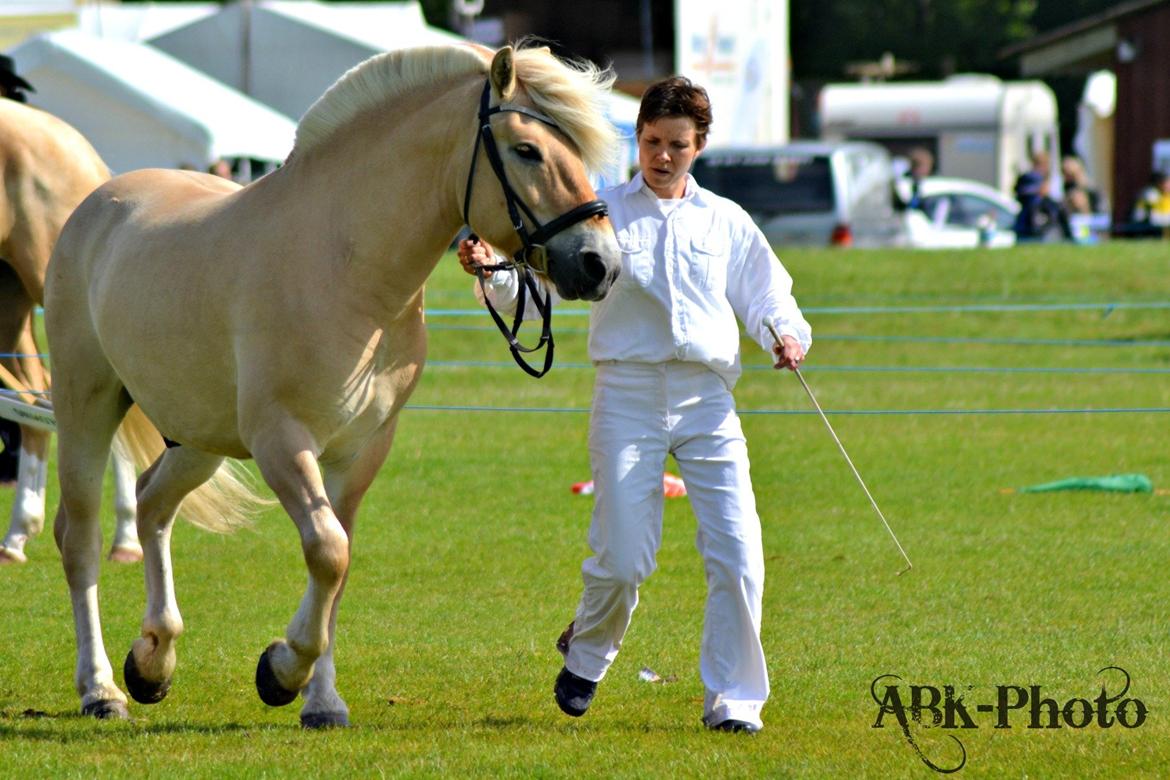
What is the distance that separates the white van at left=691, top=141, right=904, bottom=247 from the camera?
77.5 ft

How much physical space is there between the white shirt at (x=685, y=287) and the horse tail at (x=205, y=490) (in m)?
2.14

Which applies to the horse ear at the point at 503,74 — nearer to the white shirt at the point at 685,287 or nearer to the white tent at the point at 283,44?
the white shirt at the point at 685,287

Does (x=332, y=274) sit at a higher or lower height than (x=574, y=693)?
higher

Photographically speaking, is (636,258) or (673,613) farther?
(673,613)

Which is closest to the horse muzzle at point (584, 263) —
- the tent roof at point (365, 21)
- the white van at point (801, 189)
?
the white van at point (801, 189)

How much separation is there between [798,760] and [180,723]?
218cm

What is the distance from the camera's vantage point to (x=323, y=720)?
5801 millimetres

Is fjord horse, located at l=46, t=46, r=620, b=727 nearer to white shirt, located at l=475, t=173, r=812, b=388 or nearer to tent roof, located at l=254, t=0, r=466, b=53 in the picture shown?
white shirt, located at l=475, t=173, r=812, b=388

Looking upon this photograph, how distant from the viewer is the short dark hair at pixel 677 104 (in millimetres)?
5582

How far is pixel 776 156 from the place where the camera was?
2397cm

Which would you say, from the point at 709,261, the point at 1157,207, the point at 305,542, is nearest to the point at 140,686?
the point at 305,542

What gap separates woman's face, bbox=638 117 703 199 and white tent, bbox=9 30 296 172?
16580mm

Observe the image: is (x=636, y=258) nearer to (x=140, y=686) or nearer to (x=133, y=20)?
(x=140, y=686)

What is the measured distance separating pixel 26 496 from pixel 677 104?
16.3ft
